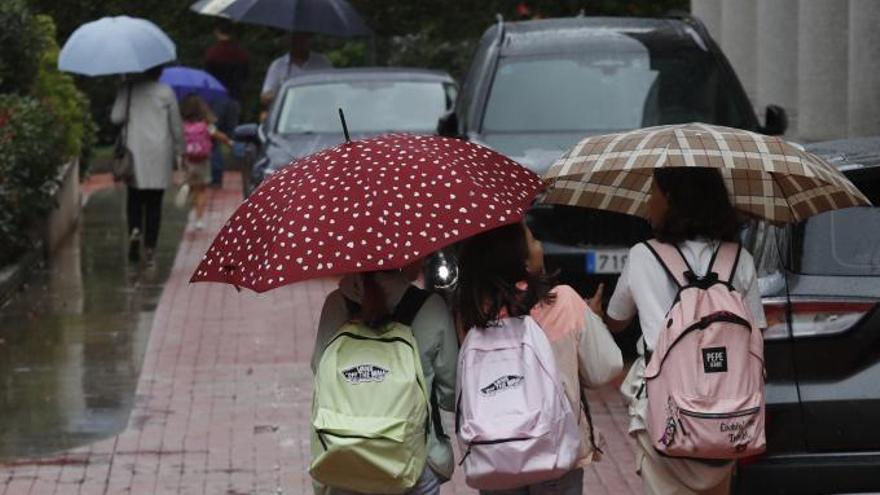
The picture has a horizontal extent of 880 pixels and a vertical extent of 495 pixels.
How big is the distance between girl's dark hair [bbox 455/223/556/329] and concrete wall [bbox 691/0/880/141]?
8553 mm

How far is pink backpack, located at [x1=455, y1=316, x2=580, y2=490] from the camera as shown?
518 centimetres

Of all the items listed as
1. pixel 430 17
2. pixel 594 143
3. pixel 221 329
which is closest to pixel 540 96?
pixel 221 329

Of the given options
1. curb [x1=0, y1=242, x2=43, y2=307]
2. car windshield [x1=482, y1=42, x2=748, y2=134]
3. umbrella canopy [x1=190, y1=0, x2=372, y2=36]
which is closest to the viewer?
car windshield [x1=482, y1=42, x2=748, y2=134]

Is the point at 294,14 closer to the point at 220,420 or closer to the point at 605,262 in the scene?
the point at 605,262

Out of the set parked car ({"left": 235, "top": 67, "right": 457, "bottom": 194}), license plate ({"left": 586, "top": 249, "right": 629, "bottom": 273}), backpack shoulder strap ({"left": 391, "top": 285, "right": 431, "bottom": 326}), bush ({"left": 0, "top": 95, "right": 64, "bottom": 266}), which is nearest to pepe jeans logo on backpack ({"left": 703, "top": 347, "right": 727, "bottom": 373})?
backpack shoulder strap ({"left": 391, "top": 285, "right": 431, "bottom": 326})

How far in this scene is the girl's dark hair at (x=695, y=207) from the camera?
232 inches

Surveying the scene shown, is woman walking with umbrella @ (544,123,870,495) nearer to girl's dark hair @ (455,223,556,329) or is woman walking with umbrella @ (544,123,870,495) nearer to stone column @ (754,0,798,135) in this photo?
girl's dark hair @ (455,223,556,329)

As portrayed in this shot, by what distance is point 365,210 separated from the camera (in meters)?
5.23

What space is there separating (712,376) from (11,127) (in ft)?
33.4

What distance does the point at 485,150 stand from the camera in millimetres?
5641

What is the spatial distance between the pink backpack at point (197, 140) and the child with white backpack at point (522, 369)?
45.1ft

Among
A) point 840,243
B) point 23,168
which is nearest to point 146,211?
point 23,168

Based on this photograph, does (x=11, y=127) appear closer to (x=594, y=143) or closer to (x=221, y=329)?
(x=221, y=329)

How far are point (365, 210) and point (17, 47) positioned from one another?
41.2 feet
